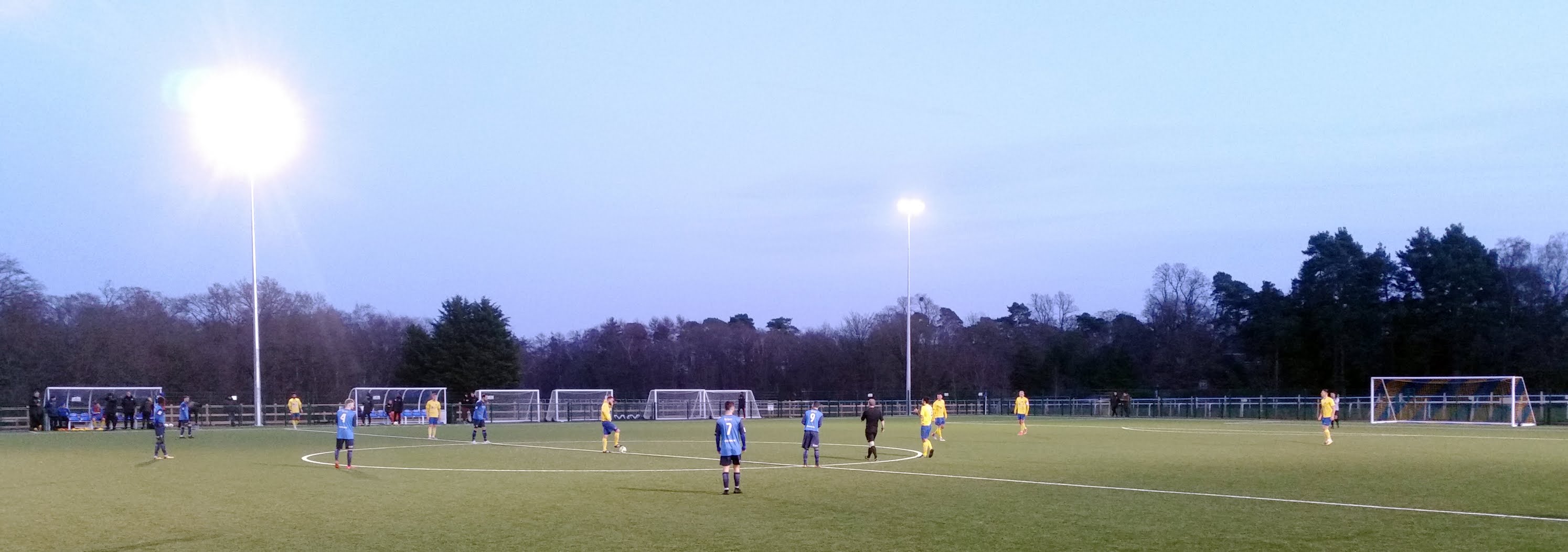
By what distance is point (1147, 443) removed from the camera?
109 feet

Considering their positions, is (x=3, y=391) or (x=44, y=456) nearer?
(x=44, y=456)

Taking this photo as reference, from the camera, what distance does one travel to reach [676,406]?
64.6 metres

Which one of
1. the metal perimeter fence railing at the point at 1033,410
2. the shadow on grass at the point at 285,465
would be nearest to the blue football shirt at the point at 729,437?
the shadow on grass at the point at 285,465

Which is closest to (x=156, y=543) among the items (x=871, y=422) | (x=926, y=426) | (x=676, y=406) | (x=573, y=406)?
(x=871, y=422)

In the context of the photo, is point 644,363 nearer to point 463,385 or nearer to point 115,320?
point 463,385

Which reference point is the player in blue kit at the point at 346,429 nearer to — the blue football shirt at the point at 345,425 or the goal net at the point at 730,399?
the blue football shirt at the point at 345,425

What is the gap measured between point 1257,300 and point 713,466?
80.7 m

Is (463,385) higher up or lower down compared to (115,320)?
lower down

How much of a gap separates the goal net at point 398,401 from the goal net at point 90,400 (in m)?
8.95

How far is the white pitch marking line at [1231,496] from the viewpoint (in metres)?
14.3

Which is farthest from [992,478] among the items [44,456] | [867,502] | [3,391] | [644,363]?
[644,363]

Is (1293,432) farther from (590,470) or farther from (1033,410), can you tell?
(1033,410)

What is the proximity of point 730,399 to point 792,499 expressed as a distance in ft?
167

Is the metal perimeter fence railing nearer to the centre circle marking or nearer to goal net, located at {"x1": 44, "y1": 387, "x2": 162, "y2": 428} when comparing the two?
goal net, located at {"x1": 44, "y1": 387, "x2": 162, "y2": 428}
